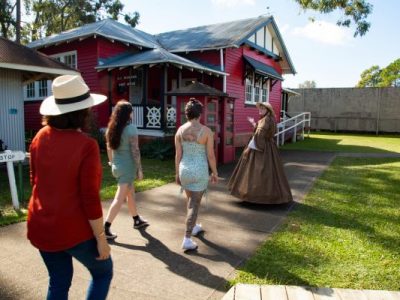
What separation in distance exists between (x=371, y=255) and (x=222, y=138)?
727 centimetres

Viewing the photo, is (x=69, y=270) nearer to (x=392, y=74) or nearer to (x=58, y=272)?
(x=58, y=272)

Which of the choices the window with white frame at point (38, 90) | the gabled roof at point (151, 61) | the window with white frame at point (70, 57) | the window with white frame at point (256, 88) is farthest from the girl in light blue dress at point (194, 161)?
the window with white frame at point (38, 90)

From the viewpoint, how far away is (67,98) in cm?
223

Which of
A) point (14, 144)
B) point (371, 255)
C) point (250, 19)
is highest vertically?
point (250, 19)

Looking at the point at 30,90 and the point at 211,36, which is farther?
the point at 30,90

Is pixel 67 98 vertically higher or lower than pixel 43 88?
lower

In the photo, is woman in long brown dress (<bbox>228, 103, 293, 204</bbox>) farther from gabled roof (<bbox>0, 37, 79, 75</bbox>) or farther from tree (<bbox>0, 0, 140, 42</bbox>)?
tree (<bbox>0, 0, 140, 42</bbox>)

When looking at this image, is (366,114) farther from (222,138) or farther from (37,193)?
(37,193)

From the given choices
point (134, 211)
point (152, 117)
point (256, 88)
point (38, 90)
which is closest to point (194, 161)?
point (134, 211)

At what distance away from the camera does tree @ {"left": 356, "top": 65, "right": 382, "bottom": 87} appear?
73125 millimetres

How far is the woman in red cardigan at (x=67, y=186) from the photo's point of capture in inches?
83.3

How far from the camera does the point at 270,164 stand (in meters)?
6.30

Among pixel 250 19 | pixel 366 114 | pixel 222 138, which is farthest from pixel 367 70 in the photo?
pixel 222 138

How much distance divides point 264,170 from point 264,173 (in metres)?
0.05
